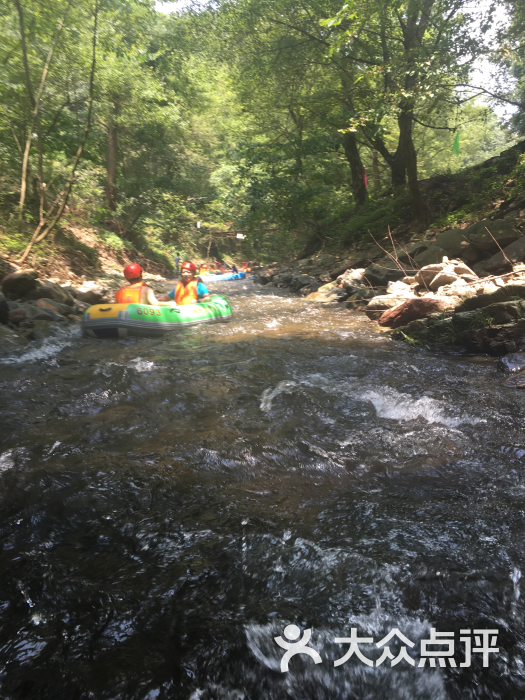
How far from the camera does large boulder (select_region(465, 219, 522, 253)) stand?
8.12 m

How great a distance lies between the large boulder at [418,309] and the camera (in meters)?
6.54

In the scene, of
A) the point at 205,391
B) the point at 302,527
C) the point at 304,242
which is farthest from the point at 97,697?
the point at 304,242

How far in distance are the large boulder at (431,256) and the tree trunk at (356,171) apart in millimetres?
8660

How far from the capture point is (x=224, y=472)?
2.53 metres

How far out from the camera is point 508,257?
24.9 feet

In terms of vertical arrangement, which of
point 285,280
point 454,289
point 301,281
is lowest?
point 454,289

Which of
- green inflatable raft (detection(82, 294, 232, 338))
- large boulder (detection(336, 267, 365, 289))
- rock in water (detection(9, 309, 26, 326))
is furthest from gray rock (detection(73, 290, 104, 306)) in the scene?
large boulder (detection(336, 267, 365, 289))

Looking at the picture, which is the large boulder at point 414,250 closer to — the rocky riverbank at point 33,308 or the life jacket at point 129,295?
the life jacket at point 129,295

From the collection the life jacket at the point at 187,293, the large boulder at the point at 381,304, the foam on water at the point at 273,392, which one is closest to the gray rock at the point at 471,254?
the large boulder at the point at 381,304

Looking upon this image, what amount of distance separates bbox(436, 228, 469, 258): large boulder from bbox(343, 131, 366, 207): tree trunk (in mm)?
8618

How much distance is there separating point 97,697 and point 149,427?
2.11 metres

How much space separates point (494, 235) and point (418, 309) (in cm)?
337

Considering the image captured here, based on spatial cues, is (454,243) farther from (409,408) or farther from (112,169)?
(112,169)

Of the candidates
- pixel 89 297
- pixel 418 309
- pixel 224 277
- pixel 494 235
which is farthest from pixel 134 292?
pixel 224 277
